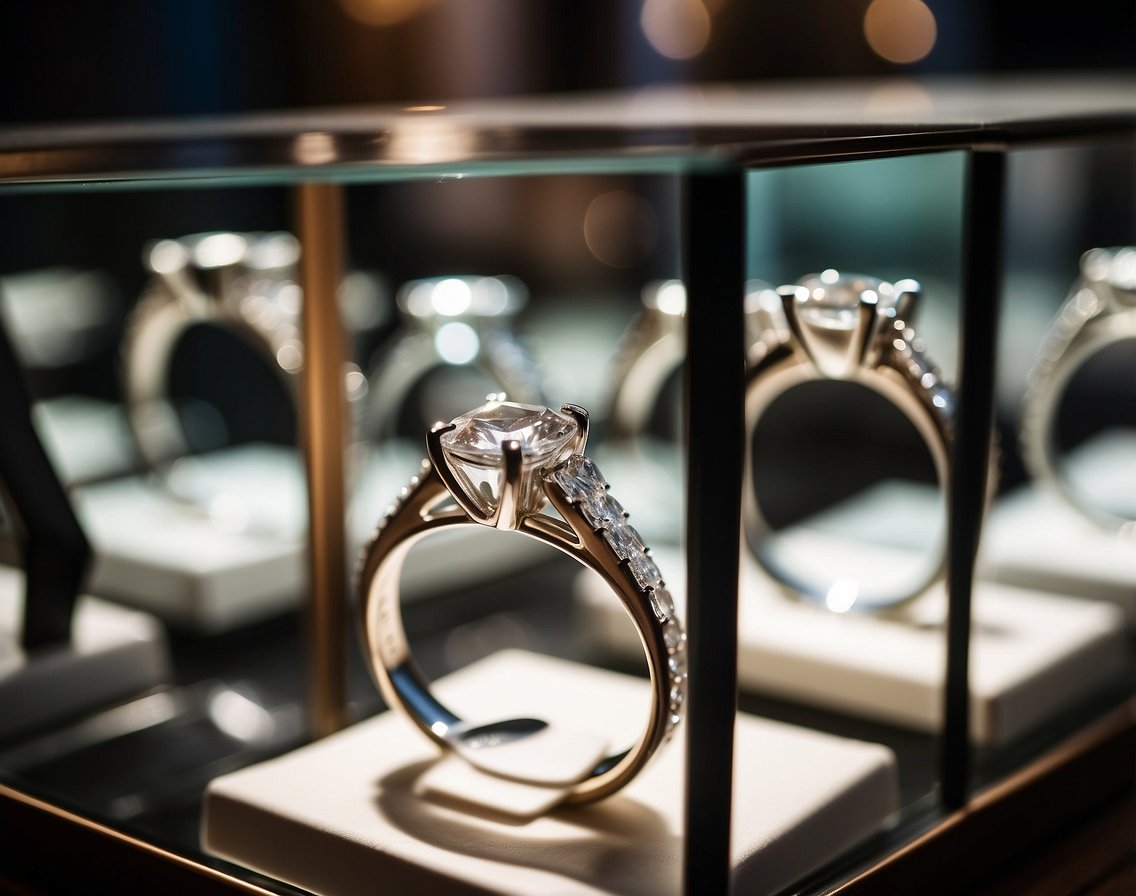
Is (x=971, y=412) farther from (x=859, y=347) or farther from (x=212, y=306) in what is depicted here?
(x=212, y=306)

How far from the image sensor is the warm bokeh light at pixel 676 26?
1776 mm

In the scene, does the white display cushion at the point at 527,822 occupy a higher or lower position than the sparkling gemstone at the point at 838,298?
lower

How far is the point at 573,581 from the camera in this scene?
3.93 feet

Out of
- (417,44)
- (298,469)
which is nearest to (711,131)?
(298,469)

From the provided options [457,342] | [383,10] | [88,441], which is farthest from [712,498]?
[383,10]

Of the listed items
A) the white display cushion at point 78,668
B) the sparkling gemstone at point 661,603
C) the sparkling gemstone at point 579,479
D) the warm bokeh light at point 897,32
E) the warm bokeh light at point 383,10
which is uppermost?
the warm bokeh light at point 383,10

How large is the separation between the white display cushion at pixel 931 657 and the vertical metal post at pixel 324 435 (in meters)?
0.22

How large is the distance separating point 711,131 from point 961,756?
1.08ft

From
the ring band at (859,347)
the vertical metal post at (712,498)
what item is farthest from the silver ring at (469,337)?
the vertical metal post at (712,498)

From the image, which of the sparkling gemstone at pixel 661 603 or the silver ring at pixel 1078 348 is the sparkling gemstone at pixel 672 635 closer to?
the sparkling gemstone at pixel 661 603

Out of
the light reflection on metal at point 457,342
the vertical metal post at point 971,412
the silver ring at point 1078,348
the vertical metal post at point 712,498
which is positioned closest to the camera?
the vertical metal post at point 712,498

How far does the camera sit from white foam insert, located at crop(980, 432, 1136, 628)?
3.18 feet

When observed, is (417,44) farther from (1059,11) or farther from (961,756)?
(961,756)

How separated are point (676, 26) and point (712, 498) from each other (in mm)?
1401
